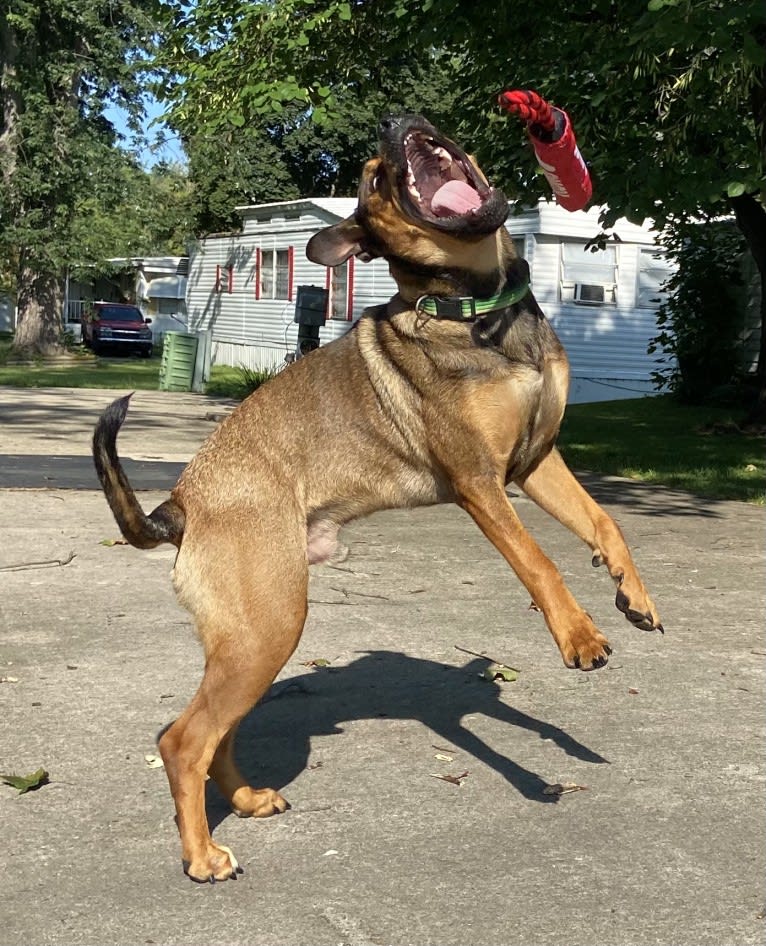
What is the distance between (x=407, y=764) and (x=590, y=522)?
125cm

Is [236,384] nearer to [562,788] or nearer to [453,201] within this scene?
[562,788]

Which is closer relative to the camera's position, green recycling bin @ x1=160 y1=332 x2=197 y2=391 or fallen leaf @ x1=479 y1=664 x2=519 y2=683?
fallen leaf @ x1=479 y1=664 x2=519 y2=683

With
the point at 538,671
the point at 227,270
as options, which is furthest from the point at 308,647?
the point at 227,270

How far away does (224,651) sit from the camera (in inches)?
151

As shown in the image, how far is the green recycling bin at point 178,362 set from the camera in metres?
25.5

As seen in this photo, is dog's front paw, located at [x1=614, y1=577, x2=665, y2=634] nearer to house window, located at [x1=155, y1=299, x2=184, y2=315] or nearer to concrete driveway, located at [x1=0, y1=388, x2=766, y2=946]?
concrete driveway, located at [x1=0, y1=388, x2=766, y2=946]

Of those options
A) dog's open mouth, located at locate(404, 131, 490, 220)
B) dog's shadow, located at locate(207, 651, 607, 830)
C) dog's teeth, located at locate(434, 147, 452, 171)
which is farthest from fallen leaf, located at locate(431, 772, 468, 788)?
dog's teeth, located at locate(434, 147, 452, 171)

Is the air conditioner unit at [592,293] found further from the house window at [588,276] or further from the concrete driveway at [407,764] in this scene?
the concrete driveway at [407,764]

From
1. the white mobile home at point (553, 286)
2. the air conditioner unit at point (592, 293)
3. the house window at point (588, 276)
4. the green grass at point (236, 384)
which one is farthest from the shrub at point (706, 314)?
the green grass at point (236, 384)

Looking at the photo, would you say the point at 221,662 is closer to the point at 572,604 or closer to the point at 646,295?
the point at 572,604

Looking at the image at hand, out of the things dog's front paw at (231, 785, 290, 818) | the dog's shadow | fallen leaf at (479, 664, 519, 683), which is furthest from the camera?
fallen leaf at (479, 664, 519, 683)

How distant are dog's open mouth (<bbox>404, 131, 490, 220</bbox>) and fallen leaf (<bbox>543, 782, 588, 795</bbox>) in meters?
2.04

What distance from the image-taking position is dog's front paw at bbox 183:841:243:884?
3.70 metres

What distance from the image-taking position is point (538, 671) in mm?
5961
